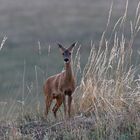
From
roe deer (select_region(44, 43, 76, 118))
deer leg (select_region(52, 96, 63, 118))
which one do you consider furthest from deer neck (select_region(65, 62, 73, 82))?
deer leg (select_region(52, 96, 63, 118))

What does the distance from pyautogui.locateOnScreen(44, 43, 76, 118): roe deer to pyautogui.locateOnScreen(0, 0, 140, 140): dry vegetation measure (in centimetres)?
16

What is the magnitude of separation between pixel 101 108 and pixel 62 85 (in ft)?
3.81

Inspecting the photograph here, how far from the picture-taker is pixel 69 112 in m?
10.8

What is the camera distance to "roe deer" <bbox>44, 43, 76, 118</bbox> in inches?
443

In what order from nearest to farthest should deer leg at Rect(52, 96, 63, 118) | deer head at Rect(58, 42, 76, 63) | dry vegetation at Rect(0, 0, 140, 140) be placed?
1. dry vegetation at Rect(0, 0, 140, 140)
2. deer head at Rect(58, 42, 76, 63)
3. deer leg at Rect(52, 96, 63, 118)

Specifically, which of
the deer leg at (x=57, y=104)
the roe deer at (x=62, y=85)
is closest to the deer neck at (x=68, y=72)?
the roe deer at (x=62, y=85)

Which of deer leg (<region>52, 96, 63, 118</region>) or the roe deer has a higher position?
the roe deer

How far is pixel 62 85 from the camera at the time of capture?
445 inches

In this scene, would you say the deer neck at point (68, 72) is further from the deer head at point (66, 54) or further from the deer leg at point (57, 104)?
the deer leg at point (57, 104)

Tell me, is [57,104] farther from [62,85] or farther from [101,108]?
[101,108]

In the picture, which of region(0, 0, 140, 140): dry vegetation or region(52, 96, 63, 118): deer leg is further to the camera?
region(52, 96, 63, 118): deer leg

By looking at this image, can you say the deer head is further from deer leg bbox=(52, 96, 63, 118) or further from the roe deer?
deer leg bbox=(52, 96, 63, 118)

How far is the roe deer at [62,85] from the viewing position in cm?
1125

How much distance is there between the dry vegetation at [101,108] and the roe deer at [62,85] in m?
0.16
